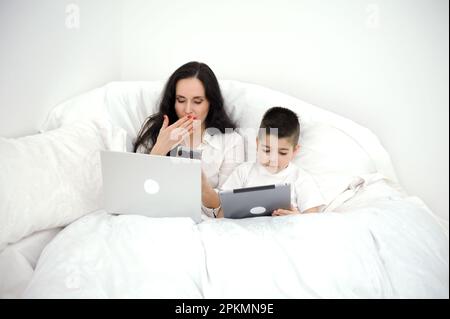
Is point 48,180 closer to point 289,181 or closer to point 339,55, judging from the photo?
point 289,181

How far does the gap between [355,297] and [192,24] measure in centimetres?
116

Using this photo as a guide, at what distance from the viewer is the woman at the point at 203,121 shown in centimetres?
146

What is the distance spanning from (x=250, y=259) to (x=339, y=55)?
3.12 ft

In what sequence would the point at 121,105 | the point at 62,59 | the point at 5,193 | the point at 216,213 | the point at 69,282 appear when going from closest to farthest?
the point at 69,282 → the point at 5,193 → the point at 216,213 → the point at 62,59 → the point at 121,105

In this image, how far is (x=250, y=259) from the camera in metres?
0.90

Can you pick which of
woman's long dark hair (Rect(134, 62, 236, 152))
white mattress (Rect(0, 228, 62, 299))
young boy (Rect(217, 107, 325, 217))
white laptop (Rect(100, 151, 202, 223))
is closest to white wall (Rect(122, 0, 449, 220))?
woman's long dark hair (Rect(134, 62, 236, 152))

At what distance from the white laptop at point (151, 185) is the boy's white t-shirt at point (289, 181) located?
34 centimetres

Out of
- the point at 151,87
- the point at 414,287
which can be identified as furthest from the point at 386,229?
the point at 151,87

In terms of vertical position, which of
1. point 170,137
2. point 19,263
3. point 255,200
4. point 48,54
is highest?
point 48,54

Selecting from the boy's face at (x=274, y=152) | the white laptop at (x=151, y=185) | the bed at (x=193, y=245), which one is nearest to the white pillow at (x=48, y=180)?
the bed at (x=193, y=245)

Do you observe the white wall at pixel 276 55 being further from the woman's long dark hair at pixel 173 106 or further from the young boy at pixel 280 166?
the young boy at pixel 280 166

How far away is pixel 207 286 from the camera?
0.87 meters

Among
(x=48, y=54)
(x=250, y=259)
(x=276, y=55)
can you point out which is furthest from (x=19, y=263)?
(x=276, y=55)

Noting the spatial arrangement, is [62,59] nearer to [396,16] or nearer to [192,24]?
[192,24]
